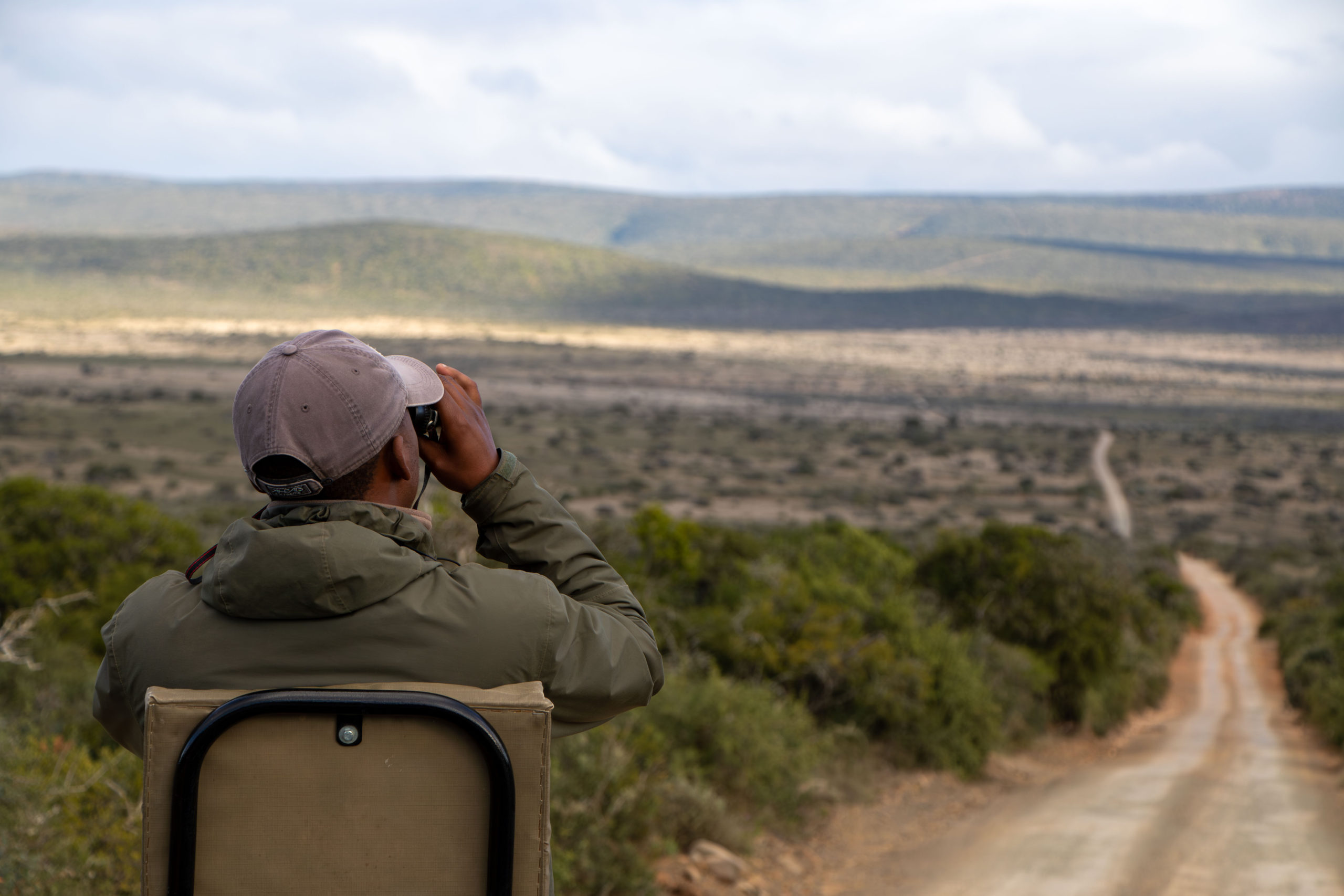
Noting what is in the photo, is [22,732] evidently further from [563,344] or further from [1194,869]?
[563,344]

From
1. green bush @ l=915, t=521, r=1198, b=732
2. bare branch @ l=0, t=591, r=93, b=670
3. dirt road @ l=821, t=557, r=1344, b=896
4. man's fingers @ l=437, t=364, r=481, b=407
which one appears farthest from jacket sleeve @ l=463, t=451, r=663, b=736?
green bush @ l=915, t=521, r=1198, b=732

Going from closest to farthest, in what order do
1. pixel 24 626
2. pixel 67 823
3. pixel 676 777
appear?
pixel 67 823, pixel 24 626, pixel 676 777

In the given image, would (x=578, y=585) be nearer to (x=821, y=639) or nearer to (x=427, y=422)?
(x=427, y=422)

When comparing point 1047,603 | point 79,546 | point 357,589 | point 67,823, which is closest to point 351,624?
point 357,589

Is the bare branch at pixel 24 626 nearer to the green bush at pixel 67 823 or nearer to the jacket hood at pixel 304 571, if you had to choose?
the green bush at pixel 67 823

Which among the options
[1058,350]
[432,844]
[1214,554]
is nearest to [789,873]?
[432,844]

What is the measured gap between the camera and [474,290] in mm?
108500

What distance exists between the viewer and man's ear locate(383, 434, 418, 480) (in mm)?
1909

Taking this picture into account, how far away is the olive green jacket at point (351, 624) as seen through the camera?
1.71 m

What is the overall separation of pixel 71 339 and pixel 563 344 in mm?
29327

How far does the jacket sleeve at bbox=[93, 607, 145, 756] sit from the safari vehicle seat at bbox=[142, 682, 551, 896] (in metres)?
0.20

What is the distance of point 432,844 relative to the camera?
174 cm

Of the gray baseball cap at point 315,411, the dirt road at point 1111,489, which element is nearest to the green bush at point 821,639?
the gray baseball cap at point 315,411

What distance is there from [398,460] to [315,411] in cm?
16
